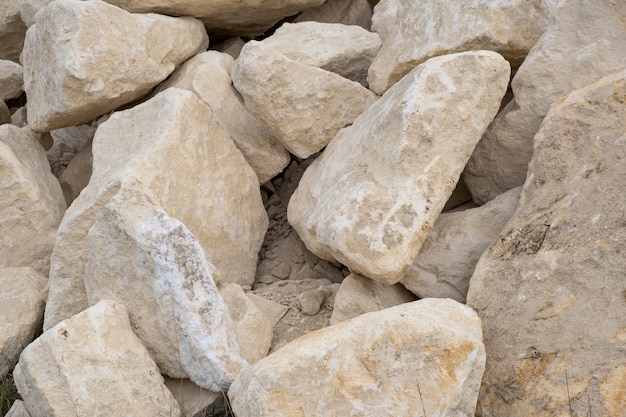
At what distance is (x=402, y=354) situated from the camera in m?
2.29

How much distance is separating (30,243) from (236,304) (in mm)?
1192

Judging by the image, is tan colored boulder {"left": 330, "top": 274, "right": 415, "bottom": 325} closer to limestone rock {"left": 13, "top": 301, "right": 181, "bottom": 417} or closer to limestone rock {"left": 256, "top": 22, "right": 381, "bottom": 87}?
limestone rock {"left": 13, "top": 301, "right": 181, "bottom": 417}

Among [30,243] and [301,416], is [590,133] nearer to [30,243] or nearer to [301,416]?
[301,416]

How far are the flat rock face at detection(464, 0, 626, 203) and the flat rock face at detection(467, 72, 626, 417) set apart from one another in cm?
22

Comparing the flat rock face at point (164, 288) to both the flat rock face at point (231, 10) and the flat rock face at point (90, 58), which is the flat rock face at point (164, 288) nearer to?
the flat rock face at point (90, 58)

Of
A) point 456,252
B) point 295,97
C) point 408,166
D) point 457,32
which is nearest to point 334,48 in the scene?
point 295,97

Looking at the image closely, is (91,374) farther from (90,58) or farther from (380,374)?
(90,58)

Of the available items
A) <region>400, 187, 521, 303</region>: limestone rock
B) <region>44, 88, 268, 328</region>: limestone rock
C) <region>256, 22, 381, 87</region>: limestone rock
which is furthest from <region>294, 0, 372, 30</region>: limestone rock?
<region>400, 187, 521, 303</region>: limestone rock

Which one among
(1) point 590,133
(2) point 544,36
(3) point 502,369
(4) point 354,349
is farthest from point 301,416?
(2) point 544,36

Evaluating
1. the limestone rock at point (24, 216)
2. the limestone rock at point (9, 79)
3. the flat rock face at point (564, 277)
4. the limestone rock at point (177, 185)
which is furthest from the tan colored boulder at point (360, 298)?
the limestone rock at point (9, 79)

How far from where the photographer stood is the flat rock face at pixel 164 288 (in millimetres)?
2707

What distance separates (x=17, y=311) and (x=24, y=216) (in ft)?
1.78

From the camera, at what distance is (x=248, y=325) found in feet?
9.82

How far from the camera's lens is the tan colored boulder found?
3.04 metres
